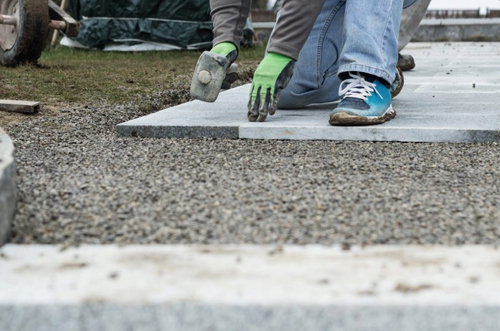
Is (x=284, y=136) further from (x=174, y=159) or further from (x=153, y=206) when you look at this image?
(x=153, y=206)

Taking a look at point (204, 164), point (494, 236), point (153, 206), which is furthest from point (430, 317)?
point (204, 164)

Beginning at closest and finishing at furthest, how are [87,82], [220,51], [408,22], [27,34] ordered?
[220,51], [87,82], [27,34], [408,22]

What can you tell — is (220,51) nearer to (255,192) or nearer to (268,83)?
(268,83)

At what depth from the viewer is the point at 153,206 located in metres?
1.27

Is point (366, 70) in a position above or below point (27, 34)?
above

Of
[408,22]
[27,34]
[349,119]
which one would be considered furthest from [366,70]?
[27,34]

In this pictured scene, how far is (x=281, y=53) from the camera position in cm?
206

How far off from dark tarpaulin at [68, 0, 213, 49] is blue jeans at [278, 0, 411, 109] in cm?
427

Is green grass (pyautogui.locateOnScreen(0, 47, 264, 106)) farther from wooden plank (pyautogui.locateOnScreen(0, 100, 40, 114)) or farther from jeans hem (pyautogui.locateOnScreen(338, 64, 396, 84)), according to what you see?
jeans hem (pyautogui.locateOnScreen(338, 64, 396, 84))

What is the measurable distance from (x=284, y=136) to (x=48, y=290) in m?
1.18

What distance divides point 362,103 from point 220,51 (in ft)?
1.65

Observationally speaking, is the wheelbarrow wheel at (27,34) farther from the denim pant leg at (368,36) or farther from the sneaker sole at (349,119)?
the sneaker sole at (349,119)

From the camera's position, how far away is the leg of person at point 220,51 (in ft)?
7.00

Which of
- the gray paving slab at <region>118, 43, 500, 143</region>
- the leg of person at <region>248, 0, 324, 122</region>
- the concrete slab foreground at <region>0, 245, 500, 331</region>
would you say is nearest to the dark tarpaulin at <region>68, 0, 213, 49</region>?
the gray paving slab at <region>118, 43, 500, 143</region>
